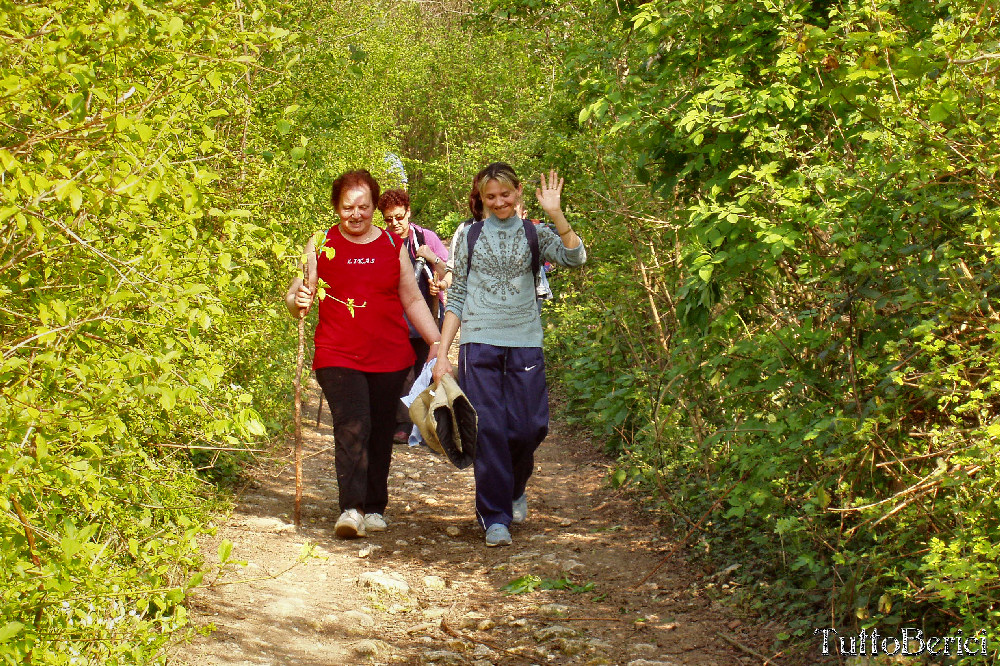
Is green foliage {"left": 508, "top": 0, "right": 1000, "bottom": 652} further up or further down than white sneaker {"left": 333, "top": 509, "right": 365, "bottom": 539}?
further up

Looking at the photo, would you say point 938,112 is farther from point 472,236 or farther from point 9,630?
point 472,236

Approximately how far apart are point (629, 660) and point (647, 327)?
340cm

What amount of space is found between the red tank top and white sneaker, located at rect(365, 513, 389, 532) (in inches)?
38.5

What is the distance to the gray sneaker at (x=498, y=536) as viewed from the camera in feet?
20.5

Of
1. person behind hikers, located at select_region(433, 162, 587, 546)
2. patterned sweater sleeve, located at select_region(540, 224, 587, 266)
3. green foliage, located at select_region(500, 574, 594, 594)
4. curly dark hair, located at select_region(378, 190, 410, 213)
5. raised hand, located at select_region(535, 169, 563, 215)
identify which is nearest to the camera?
green foliage, located at select_region(500, 574, 594, 594)

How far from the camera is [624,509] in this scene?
22.6 feet

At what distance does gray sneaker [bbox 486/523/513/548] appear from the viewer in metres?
6.25

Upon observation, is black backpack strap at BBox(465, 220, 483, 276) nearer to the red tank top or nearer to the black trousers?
the red tank top

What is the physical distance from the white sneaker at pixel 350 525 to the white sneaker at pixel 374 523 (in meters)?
0.23

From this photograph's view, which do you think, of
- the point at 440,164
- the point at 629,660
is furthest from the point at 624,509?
the point at 440,164

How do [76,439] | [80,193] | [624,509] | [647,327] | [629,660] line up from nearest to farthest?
[80,193] < [76,439] < [629,660] < [624,509] < [647,327]

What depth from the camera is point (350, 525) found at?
6219 millimetres

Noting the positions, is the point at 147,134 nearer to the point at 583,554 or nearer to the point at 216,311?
the point at 216,311

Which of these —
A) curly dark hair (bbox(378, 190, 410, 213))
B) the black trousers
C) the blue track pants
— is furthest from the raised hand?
curly dark hair (bbox(378, 190, 410, 213))
